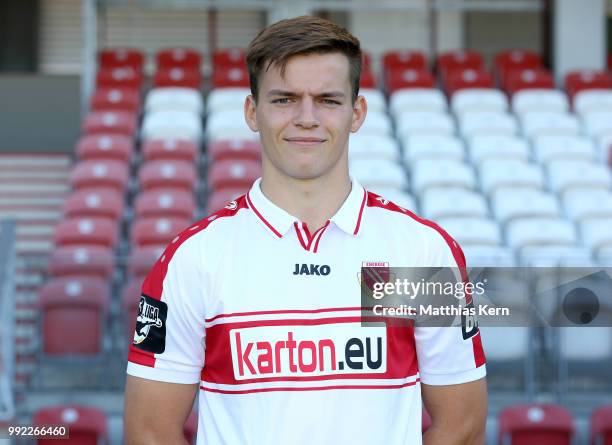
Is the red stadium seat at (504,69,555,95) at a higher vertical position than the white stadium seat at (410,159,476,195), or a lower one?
higher

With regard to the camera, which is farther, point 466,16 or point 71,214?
point 466,16

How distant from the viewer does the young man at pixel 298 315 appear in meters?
2.18

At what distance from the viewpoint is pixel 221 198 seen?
27.7ft

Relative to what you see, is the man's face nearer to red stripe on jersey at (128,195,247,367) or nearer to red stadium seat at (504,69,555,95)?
red stripe on jersey at (128,195,247,367)

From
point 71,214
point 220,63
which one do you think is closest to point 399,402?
point 71,214

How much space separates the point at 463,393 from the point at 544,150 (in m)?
7.53

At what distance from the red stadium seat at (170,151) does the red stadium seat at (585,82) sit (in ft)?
13.0

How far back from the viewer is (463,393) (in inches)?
89.7

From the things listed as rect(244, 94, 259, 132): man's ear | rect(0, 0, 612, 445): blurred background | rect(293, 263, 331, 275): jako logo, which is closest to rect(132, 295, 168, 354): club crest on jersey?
rect(293, 263, 331, 275): jako logo

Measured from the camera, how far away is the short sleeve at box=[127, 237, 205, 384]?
Result: 7.32 ft

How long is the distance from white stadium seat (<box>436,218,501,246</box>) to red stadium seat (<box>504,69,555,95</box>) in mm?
3698

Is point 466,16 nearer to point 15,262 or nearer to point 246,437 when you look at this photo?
point 15,262

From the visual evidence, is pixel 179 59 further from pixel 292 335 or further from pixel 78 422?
pixel 292 335

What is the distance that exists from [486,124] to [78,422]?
517cm
